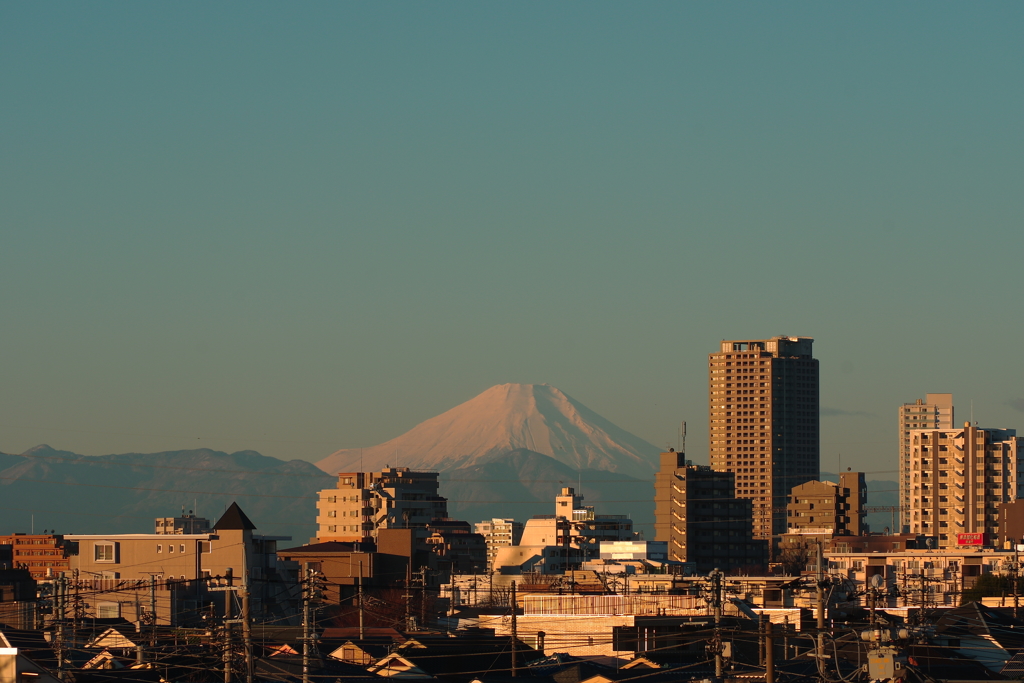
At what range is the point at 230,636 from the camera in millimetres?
28984

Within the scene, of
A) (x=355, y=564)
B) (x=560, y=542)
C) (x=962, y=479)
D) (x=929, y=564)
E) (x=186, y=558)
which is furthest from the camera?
(x=962, y=479)

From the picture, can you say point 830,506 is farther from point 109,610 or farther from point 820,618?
point 820,618

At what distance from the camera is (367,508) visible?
170 meters

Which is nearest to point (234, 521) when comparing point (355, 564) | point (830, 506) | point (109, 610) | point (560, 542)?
point (109, 610)

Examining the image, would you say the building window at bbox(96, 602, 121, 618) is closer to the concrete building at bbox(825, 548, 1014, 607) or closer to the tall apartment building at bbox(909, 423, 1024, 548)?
the concrete building at bbox(825, 548, 1014, 607)

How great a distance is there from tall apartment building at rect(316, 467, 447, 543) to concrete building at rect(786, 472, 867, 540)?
44.5m

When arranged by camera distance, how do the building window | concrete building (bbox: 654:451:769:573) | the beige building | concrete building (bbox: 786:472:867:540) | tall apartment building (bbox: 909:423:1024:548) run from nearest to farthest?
1. the building window
2. the beige building
3. tall apartment building (bbox: 909:423:1024:548)
4. concrete building (bbox: 654:451:769:573)
5. concrete building (bbox: 786:472:867:540)

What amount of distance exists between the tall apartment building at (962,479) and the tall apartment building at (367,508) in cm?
5675

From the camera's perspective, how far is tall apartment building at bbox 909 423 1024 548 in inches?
6821

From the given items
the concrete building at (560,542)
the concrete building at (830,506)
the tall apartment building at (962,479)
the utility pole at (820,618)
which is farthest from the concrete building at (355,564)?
the concrete building at (830,506)

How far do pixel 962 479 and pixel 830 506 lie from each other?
16946 millimetres

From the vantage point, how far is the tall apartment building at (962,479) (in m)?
173

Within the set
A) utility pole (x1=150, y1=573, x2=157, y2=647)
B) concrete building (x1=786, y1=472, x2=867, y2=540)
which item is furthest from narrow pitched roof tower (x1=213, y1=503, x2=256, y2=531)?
concrete building (x1=786, y1=472, x2=867, y2=540)

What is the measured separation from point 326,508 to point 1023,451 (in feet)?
260
